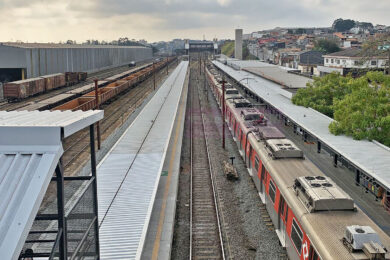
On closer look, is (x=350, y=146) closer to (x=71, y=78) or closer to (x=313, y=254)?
(x=313, y=254)

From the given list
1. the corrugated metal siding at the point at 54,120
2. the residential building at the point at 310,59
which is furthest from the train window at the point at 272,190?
the residential building at the point at 310,59

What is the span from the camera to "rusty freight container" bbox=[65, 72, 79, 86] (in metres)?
71.9

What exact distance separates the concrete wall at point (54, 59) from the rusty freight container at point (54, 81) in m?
3.52

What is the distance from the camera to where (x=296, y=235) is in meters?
13.4

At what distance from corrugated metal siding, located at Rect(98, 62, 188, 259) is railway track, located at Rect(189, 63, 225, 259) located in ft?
8.07

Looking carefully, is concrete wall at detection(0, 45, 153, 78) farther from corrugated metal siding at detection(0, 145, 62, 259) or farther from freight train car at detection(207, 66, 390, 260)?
corrugated metal siding at detection(0, 145, 62, 259)

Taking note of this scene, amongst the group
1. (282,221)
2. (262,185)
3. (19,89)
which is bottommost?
(282,221)

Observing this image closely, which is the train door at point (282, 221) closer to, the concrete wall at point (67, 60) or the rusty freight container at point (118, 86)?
the rusty freight container at point (118, 86)

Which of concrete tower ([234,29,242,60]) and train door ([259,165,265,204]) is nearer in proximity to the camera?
train door ([259,165,265,204])

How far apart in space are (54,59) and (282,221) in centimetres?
6740

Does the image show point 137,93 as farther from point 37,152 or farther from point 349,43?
point 349,43

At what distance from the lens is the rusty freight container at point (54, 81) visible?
6166 centimetres

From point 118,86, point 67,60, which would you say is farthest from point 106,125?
point 67,60

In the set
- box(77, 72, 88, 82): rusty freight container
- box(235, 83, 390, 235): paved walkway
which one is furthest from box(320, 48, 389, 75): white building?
box(77, 72, 88, 82): rusty freight container
